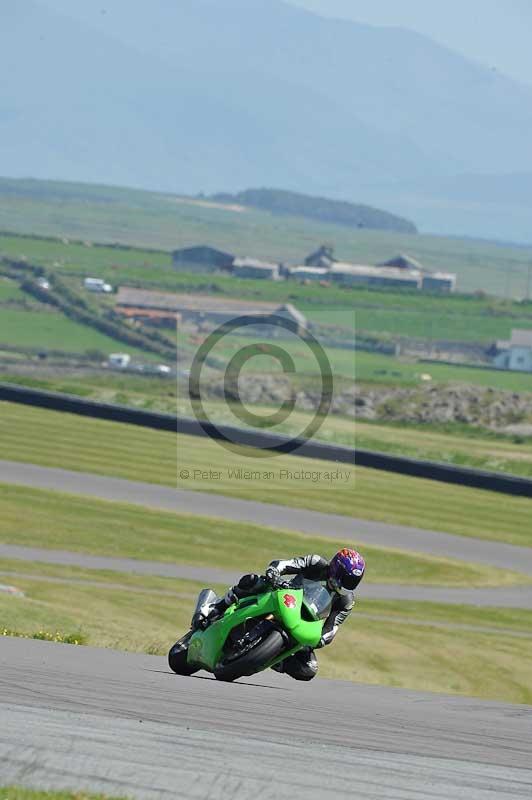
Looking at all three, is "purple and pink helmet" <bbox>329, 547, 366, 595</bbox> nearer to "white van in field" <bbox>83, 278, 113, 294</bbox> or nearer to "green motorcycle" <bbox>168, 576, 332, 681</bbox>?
"green motorcycle" <bbox>168, 576, 332, 681</bbox>

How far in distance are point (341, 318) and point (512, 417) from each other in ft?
285

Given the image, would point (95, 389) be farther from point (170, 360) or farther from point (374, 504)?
point (170, 360)

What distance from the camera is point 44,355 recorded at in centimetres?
11438

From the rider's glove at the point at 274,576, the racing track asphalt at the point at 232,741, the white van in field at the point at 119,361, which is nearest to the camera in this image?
the racing track asphalt at the point at 232,741

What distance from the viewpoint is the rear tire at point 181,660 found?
1512 cm

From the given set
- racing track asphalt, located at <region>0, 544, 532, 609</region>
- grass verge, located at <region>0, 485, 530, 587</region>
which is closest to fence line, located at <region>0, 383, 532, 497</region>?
grass verge, located at <region>0, 485, 530, 587</region>

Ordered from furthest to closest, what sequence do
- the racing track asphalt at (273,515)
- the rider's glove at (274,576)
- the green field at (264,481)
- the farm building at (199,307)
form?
the farm building at (199,307)
the green field at (264,481)
the racing track asphalt at (273,515)
the rider's glove at (274,576)

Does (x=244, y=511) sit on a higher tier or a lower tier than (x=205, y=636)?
lower

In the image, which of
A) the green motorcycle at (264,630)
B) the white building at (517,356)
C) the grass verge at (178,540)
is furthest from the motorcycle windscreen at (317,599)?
the white building at (517,356)

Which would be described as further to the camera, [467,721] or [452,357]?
[452,357]

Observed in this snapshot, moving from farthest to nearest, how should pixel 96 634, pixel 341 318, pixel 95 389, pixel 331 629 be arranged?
pixel 341 318 → pixel 95 389 → pixel 96 634 → pixel 331 629

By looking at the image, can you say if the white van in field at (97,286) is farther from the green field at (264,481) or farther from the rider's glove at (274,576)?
the rider's glove at (274,576)

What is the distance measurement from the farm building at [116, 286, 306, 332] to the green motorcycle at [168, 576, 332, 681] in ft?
404

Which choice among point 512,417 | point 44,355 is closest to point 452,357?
point 44,355
